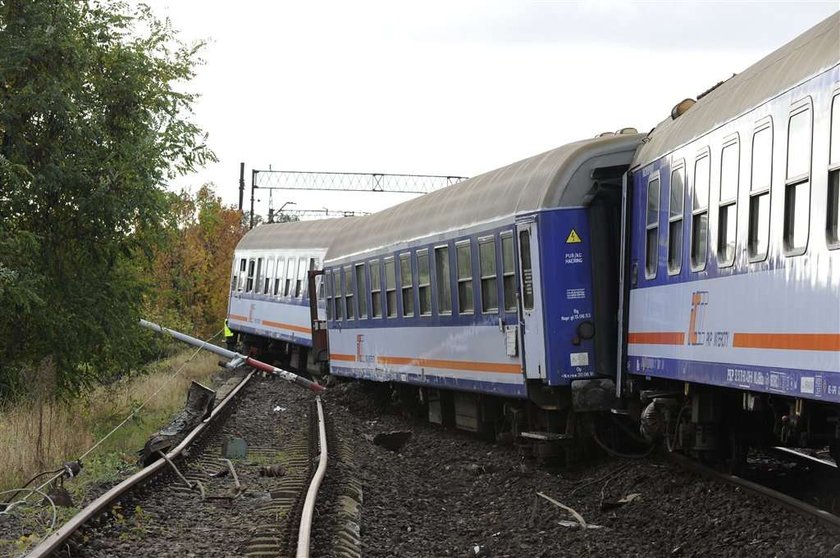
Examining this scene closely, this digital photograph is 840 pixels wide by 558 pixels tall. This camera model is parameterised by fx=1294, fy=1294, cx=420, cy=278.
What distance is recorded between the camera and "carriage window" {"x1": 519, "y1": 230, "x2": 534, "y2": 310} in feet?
42.3

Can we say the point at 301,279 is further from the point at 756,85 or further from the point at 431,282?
the point at 756,85

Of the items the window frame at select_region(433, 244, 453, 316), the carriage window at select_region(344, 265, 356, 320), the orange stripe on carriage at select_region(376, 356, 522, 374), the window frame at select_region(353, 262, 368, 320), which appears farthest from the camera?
the carriage window at select_region(344, 265, 356, 320)

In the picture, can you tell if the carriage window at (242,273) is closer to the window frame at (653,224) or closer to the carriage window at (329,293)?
the carriage window at (329,293)

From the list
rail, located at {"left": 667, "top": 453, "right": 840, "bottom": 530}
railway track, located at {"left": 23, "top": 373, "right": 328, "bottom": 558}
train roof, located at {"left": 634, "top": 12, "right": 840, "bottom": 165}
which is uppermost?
train roof, located at {"left": 634, "top": 12, "right": 840, "bottom": 165}

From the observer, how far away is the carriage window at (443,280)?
52.9ft

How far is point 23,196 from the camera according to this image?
18516 mm

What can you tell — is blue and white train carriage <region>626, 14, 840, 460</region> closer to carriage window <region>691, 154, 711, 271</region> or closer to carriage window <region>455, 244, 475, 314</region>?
carriage window <region>691, 154, 711, 271</region>

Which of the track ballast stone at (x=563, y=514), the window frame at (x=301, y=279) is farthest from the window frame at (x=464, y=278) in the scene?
the window frame at (x=301, y=279)

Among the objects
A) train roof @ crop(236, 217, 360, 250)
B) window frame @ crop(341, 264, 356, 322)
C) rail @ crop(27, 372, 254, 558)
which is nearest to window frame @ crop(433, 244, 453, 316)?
rail @ crop(27, 372, 254, 558)

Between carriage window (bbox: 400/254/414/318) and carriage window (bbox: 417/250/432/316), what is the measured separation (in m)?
0.39

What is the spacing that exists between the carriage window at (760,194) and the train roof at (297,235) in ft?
59.1

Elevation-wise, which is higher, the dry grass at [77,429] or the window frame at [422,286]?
the window frame at [422,286]

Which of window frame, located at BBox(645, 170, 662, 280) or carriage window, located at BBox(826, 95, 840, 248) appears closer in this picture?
carriage window, located at BBox(826, 95, 840, 248)

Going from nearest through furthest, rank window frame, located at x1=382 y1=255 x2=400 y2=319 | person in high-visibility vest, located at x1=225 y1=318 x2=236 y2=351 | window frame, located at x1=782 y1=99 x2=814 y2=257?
window frame, located at x1=782 y1=99 x2=814 y2=257 → window frame, located at x1=382 y1=255 x2=400 y2=319 → person in high-visibility vest, located at x1=225 y1=318 x2=236 y2=351
